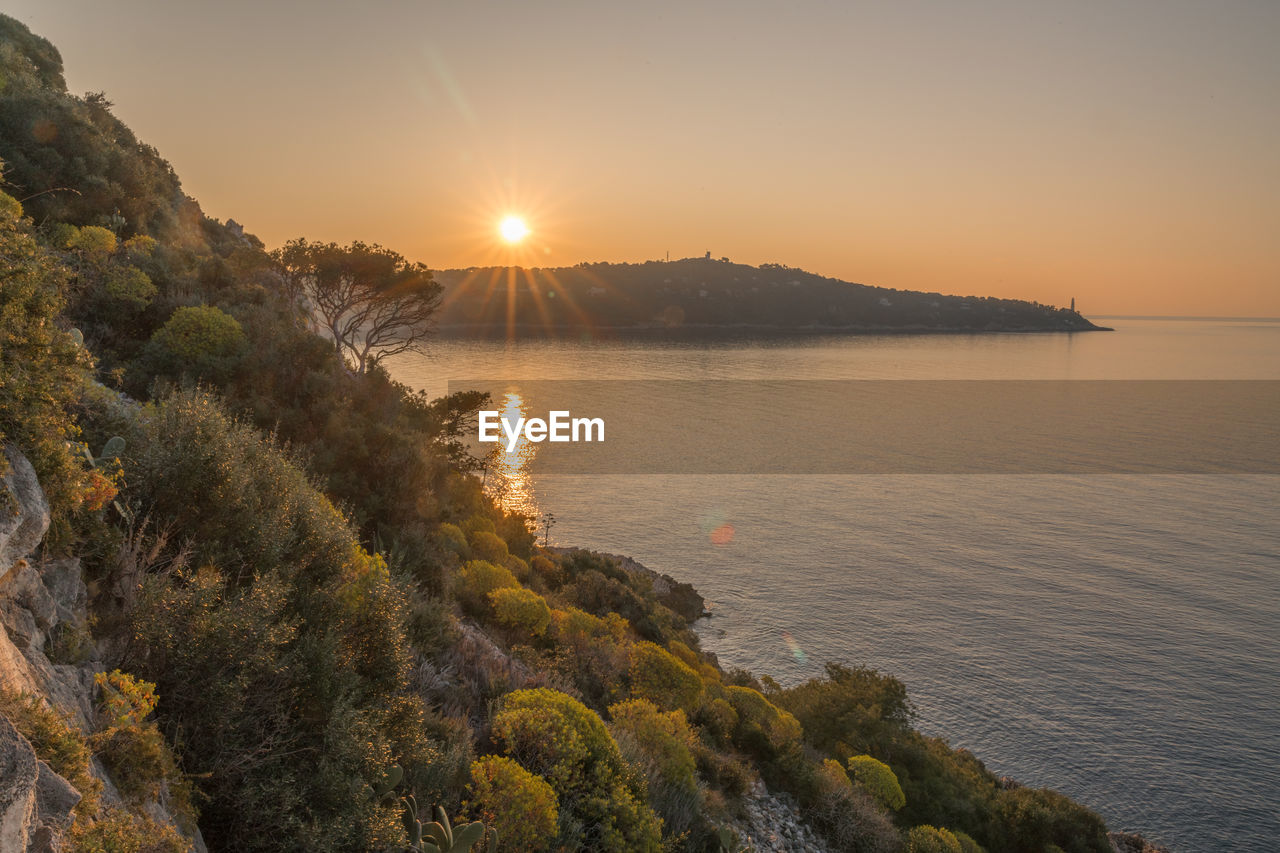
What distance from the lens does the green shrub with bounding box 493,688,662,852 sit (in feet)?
29.9

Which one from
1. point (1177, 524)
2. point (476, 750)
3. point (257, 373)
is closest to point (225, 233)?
point (257, 373)

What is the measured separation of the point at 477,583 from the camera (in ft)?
61.2

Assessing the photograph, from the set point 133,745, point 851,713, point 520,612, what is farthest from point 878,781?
point 133,745

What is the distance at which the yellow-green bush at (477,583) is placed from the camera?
17.4 meters

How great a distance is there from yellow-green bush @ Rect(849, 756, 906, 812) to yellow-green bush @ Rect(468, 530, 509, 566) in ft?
45.0

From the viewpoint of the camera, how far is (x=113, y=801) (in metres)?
4.48

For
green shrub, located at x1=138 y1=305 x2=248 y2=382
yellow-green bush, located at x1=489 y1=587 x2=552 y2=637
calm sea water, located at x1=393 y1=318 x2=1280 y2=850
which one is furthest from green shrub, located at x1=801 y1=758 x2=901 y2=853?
calm sea water, located at x1=393 y1=318 x2=1280 y2=850

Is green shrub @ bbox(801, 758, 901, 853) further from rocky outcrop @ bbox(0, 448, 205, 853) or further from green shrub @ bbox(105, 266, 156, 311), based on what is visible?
green shrub @ bbox(105, 266, 156, 311)

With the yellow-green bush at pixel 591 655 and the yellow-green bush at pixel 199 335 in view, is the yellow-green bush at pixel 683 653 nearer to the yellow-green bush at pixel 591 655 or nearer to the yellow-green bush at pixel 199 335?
the yellow-green bush at pixel 591 655

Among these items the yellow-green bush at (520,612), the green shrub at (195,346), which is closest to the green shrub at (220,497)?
the green shrub at (195,346)

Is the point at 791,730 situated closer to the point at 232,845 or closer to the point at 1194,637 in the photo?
the point at 232,845

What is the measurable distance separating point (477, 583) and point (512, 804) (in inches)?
431

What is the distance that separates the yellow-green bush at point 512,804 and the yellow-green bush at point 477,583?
29.5ft

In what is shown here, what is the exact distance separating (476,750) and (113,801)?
5.76 meters
